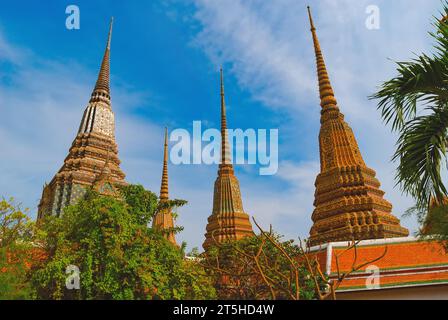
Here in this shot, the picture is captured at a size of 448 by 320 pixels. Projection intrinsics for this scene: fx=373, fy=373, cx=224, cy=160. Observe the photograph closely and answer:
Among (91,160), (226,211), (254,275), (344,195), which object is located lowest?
(254,275)

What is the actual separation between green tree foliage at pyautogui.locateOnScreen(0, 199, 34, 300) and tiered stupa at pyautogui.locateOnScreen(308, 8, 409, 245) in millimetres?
15673

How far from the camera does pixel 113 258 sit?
1045 centimetres

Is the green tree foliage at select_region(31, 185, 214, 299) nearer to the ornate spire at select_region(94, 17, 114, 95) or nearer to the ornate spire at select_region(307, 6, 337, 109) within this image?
the ornate spire at select_region(307, 6, 337, 109)

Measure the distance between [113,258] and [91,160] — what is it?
78.1 feet

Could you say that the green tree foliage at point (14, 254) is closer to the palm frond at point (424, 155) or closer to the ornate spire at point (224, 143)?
the palm frond at point (424, 155)

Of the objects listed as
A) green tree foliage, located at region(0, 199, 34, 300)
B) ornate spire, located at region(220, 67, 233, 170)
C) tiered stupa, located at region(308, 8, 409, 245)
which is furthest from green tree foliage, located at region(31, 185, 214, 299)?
ornate spire, located at region(220, 67, 233, 170)

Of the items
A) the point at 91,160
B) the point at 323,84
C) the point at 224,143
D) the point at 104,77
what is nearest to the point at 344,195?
the point at 323,84

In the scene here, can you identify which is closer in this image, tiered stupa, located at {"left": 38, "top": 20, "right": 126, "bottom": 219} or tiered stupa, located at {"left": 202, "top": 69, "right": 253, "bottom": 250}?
tiered stupa, located at {"left": 38, "top": 20, "right": 126, "bottom": 219}

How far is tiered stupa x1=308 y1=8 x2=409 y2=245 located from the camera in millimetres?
21594

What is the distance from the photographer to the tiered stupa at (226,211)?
30.4 metres

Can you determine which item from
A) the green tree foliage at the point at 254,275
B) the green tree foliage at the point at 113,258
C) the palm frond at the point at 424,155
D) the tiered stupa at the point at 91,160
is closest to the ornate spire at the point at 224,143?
the tiered stupa at the point at 91,160

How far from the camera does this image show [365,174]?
79.2ft

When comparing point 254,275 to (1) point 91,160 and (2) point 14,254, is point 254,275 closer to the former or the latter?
(2) point 14,254
